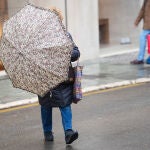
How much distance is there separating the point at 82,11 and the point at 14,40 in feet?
27.8

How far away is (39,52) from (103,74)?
6309 millimetres

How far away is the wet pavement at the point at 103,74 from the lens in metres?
10.9

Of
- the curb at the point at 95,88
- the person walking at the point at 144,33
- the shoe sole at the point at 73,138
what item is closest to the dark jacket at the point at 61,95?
the shoe sole at the point at 73,138

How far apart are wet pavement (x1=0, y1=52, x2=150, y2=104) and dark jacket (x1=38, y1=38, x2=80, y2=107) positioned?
10.8 ft

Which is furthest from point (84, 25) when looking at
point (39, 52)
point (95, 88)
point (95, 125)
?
point (39, 52)

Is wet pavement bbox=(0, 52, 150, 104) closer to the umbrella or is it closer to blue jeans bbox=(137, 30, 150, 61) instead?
blue jeans bbox=(137, 30, 150, 61)

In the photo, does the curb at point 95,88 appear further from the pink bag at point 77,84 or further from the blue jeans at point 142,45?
the pink bag at point 77,84

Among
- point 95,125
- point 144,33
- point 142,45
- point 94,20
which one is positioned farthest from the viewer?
point 94,20

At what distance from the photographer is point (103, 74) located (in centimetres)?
1288

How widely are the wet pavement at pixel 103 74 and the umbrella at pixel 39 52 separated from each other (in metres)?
3.49

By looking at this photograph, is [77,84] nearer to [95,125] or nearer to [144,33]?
[95,125]

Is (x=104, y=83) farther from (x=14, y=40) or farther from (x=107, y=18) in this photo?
(x=107, y=18)

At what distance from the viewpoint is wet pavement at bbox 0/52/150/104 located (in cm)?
1088

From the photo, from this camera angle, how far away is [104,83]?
11.6 metres
